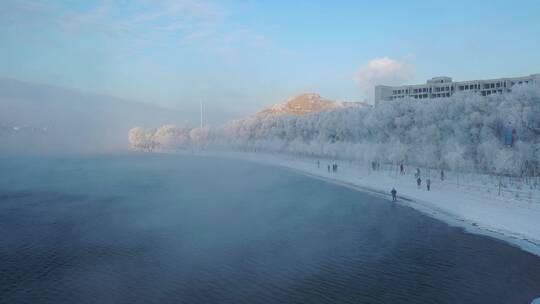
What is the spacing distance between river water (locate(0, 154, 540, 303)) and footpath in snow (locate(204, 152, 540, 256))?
1808mm

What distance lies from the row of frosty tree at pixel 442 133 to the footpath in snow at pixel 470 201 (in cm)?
297

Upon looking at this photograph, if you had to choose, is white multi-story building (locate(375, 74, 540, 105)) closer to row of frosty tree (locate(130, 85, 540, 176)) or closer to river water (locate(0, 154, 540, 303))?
row of frosty tree (locate(130, 85, 540, 176))

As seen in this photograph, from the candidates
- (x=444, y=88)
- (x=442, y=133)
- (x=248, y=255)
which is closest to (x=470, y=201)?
(x=442, y=133)

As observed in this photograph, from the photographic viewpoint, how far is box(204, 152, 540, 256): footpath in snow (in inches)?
1139

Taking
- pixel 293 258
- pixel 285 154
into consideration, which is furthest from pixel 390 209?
pixel 285 154

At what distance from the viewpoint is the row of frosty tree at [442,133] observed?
45.2 metres

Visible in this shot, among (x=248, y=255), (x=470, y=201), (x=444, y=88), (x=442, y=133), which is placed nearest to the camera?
(x=248, y=255)

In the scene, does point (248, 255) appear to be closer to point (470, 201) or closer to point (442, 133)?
point (470, 201)

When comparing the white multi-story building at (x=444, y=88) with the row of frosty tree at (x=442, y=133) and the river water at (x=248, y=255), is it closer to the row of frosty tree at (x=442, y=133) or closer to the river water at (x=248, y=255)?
the row of frosty tree at (x=442, y=133)

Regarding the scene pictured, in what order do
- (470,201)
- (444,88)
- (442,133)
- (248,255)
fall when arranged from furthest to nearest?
1. (444,88)
2. (442,133)
3. (470,201)
4. (248,255)

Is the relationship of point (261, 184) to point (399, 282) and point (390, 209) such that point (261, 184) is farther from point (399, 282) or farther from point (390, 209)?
point (399, 282)

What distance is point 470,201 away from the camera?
37.5 m

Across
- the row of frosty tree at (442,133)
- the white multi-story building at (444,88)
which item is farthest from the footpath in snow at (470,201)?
the white multi-story building at (444,88)

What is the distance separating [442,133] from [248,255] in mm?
43389
